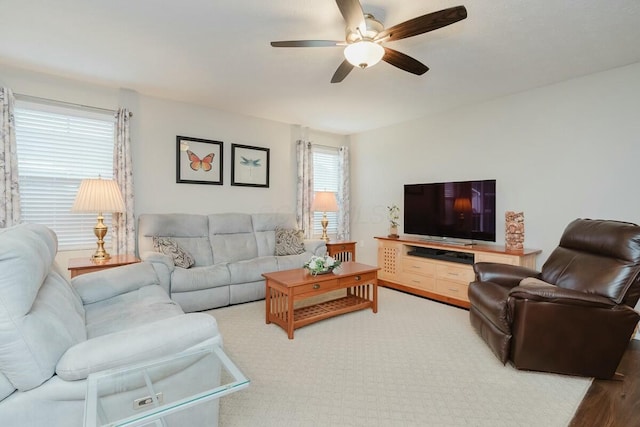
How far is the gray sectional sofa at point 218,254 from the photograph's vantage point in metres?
3.43

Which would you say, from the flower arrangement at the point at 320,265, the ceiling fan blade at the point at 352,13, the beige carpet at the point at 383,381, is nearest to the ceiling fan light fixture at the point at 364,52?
the ceiling fan blade at the point at 352,13

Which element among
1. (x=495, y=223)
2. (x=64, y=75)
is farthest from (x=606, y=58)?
(x=64, y=75)

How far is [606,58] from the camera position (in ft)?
9.39

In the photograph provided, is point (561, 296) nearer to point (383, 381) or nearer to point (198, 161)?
point (383, 381)

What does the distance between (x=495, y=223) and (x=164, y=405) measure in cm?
393

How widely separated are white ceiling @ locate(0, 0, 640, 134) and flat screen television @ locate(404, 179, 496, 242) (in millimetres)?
1143

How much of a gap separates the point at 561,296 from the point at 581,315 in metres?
0.18

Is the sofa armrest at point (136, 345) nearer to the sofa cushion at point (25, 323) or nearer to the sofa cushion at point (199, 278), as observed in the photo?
the sofa cushion at point (25, 323)

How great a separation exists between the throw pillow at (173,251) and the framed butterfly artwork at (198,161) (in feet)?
3.15

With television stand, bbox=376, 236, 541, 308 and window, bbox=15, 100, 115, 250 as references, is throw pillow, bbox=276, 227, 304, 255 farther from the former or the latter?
window, bbox=15, 100, 115, 250

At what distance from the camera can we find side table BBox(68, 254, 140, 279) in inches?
115

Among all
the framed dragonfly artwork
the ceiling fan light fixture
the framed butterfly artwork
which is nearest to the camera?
the ceiling fan light fixture

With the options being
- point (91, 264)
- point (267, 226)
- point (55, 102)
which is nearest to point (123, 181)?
point (55, 102)

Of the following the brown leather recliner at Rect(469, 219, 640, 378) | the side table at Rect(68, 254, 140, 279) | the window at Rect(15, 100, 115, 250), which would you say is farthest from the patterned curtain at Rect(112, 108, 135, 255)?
the brown leather recliner at Rect(469, 219, 640, 378)
